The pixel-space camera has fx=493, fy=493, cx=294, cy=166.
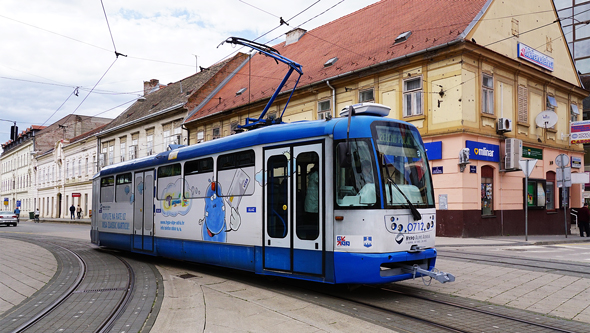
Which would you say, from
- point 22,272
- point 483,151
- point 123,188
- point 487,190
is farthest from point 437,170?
point 22,272

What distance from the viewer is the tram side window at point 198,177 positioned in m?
10.0

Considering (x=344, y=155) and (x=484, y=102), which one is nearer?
(x=344, y=155)

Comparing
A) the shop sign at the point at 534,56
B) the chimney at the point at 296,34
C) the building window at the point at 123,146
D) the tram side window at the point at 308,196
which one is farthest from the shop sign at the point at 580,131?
the building window at the point at 123,146

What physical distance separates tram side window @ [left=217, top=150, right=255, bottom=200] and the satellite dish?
18216 millimetres

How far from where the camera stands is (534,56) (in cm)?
2284

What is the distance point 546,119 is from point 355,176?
18636mm

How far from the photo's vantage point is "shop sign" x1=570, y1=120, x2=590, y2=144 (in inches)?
970

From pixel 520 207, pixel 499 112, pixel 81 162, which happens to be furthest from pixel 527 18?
pixel 81 162

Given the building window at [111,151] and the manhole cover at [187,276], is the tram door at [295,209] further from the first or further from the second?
the building window at [111,151]

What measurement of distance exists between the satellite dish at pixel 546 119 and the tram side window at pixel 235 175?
18216 millimetres

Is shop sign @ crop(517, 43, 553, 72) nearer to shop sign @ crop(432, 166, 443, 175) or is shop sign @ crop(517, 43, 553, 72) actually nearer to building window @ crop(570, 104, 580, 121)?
building window @ crop(570, 104, 580, 121)

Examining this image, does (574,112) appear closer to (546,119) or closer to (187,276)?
(546,119)

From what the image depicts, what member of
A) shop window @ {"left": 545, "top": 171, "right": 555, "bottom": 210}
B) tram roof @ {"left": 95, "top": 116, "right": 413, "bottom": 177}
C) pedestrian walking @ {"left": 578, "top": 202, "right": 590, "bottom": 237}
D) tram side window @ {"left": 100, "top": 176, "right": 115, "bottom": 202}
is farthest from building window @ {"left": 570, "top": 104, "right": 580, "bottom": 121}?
tram side window @ {"left": 100, "top": 176, "right": 115, "bottom": 202}

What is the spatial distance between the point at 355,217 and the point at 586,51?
39758 mm
